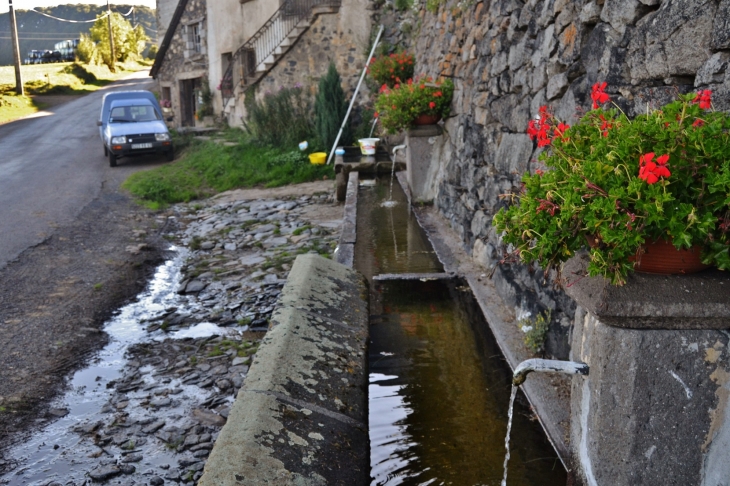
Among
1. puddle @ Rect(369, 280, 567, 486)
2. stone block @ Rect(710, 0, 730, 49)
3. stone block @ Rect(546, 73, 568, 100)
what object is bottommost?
puddle @ Rect(369, 280, 567, 486)

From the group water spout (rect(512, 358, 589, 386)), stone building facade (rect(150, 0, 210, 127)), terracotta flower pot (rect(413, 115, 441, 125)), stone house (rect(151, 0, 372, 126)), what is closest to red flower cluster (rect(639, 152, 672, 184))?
water spout (rect(512, 358, 589, 386))

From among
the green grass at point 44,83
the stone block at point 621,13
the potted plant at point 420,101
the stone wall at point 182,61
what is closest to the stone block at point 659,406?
the stone block at point 621,13

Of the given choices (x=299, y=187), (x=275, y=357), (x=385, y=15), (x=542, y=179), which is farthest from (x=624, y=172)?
(x=385, y=15)

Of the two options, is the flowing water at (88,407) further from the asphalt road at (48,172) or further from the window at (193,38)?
the window at (193,38)

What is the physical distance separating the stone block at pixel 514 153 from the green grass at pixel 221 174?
7.80m

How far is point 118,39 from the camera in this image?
4681 cm

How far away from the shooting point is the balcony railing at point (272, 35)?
1722 cm

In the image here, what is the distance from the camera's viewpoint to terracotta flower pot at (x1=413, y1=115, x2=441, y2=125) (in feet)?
27.3

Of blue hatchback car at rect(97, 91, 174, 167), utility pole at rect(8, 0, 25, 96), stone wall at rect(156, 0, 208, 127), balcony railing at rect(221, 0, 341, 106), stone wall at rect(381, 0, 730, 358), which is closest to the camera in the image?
stone wall at rect(381, 0, 730, 358)

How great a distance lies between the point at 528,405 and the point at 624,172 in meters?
1.74

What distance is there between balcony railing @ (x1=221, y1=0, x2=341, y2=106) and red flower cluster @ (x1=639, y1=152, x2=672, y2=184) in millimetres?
15479

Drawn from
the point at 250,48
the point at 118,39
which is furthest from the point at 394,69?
the point at 118,39

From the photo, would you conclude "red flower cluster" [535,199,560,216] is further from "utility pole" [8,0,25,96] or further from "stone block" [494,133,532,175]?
"utility pole" [8,0,25,96]

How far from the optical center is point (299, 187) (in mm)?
12820
